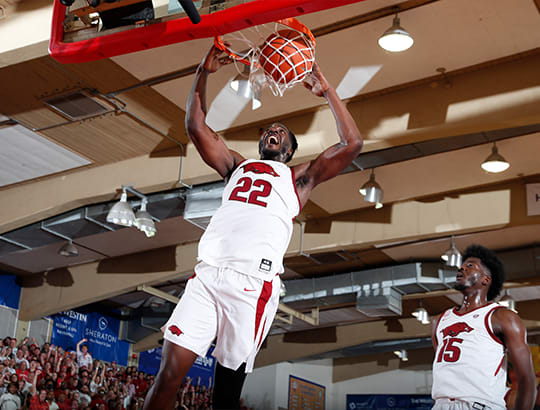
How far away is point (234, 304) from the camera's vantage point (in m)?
3.38

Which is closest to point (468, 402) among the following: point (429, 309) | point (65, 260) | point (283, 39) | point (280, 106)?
point (283, 39)

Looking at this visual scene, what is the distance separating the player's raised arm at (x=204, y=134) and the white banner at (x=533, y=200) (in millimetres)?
7554

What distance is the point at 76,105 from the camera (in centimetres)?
880

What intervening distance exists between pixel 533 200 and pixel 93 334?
491 inches

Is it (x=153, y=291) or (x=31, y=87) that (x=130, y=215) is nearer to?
(x=31, y=87)

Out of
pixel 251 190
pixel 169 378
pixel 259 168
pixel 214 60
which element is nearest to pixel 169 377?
pixel 169 378

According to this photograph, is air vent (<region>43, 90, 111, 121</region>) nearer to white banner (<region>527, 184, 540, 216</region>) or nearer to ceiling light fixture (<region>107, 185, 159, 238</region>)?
ceiling light fixture (<region>107, 185, 159, 238</region>)

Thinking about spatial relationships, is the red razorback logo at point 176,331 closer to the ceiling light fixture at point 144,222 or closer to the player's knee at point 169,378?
the player's knee at point 169,378

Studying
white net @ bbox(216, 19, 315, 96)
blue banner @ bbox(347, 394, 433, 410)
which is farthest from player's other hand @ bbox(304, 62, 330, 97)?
blue banner @ bbox(347, 394, 433, 410)

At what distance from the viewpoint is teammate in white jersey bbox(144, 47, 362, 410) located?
10.8 ft

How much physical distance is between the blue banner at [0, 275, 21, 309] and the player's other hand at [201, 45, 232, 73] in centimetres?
1395

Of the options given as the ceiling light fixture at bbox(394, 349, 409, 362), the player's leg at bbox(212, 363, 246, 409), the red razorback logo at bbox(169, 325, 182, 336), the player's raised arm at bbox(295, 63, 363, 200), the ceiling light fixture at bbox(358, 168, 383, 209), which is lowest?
the player's leg at bbox(212, 363, 246, 409)

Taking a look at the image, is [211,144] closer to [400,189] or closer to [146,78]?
[146,78]

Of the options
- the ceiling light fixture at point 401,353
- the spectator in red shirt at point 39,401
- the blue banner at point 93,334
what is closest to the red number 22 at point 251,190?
the spectator in red shirt at point 39,401
